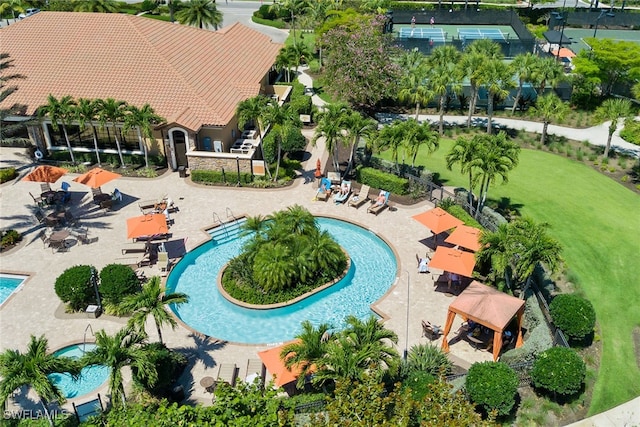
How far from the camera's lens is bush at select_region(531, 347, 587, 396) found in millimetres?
19859

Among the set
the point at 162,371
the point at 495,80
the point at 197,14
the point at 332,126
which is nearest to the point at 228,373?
the point at 162,371

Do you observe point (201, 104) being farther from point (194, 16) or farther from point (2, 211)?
point (194, 16)

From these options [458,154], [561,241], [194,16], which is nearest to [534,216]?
[561,241]

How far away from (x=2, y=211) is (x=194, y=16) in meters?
34.1

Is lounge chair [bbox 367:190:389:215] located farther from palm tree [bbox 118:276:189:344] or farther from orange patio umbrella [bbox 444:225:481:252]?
palm tree [bbox 118:276:189:344]

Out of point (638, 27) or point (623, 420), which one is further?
point (638, 27)

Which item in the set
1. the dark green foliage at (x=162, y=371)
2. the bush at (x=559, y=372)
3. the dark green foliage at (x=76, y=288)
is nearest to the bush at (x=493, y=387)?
the bush at (x=559, y=372)

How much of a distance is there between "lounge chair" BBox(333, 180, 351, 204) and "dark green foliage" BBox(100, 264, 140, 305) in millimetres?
13817

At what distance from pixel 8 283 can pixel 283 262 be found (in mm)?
14250

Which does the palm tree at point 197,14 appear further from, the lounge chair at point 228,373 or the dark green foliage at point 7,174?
the lounge chair at point 228,373

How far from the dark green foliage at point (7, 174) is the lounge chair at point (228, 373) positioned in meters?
24.1

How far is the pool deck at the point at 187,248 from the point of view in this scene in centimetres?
2289

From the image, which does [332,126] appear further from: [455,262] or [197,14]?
[197,14]

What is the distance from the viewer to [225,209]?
108 feet
